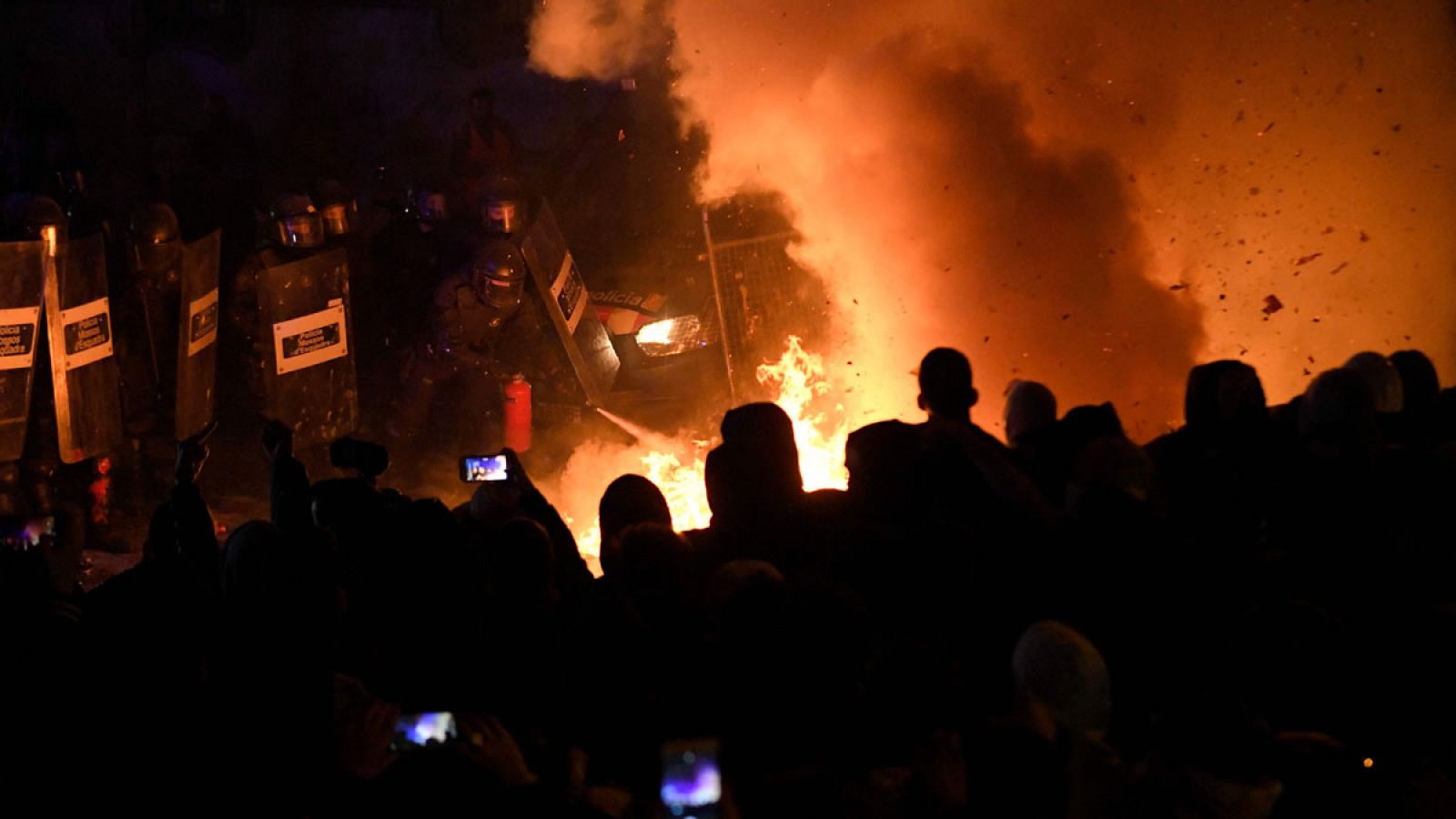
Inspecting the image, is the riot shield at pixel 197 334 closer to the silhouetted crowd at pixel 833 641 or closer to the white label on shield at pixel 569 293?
the white label on shield at pixel 569 293

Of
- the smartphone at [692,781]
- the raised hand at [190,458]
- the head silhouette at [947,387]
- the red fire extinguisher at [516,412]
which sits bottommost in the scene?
the smartphone at [692,781]

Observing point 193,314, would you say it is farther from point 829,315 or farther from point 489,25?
point 489,25

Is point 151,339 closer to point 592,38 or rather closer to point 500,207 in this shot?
point 500,207

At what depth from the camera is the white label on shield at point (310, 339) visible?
25.3ft

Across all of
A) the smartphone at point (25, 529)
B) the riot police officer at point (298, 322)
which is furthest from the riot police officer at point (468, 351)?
the smartphone at point (25, 529)

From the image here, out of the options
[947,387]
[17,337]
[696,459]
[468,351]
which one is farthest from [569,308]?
[947,387]

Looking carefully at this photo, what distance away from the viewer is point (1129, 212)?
26.5 ft

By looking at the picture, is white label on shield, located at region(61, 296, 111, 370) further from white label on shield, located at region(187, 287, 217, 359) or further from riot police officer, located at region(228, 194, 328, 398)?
riot police officer, located at region(228, 194, 328, 398)

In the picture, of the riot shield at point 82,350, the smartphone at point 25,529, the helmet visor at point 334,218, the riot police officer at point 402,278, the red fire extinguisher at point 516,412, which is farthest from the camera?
the riot police officer at point 402,278

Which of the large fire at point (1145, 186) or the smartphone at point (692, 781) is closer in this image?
the smartphone at point (692, 781)

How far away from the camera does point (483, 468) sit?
4625mm

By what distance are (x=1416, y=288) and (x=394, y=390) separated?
21.4 feet

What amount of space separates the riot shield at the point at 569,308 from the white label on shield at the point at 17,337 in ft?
10.0

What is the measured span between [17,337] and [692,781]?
5749 millimetres
